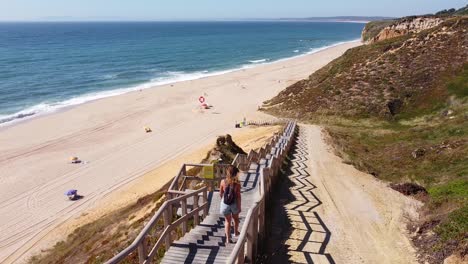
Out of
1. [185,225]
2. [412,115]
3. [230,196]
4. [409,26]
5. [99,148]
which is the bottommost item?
[99,148]

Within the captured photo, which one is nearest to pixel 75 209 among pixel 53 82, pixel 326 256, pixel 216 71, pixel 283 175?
pixel 283 175

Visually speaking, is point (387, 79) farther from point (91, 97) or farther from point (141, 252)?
point (91, 97)

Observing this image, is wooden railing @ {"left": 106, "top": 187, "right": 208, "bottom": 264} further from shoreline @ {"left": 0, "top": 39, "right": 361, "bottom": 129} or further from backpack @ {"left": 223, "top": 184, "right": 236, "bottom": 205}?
shoreline @ {"left": 0, "top": 39, "right": 361, "bottom": 129}

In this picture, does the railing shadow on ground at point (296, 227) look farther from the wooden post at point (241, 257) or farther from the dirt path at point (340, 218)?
the wooden post at point (241, 257)

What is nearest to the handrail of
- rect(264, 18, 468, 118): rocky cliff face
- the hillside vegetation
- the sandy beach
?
the hillside vegetation

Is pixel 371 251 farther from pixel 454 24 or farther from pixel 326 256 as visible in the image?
pixel 454 24

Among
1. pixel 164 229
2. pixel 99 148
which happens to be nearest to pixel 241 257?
pixel 164 229
